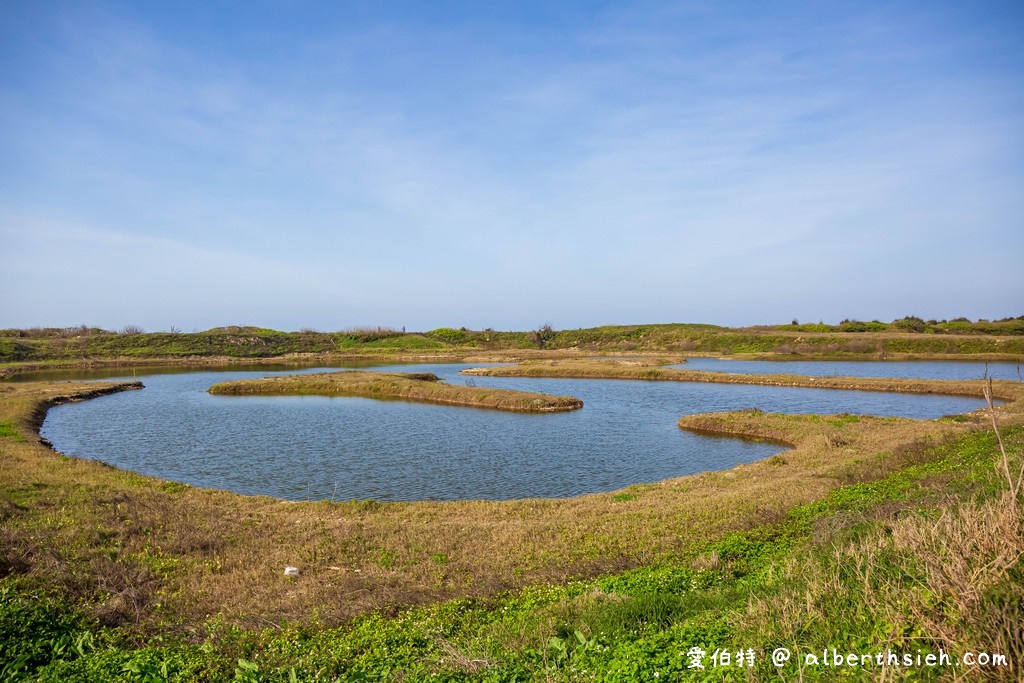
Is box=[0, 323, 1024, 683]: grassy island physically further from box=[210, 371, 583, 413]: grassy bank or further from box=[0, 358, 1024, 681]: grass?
box=[210, 371, 583, 413]: grassy bank

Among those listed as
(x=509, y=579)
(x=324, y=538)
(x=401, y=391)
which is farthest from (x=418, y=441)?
(x=401, y=391)

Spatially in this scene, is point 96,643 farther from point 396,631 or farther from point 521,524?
point 521,524

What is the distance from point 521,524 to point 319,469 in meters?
14.3

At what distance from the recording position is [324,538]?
1514 cm

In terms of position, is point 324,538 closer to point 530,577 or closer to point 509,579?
point 509,579

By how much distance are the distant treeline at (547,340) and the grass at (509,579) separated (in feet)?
300

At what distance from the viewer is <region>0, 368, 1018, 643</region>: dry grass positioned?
1091cm

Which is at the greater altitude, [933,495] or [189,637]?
[933,495]

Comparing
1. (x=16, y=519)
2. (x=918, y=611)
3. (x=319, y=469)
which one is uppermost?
(x=918, y=611)

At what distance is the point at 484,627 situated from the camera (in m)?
9.23

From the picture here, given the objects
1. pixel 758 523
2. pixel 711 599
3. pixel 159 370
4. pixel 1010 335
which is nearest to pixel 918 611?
pixel 711 599

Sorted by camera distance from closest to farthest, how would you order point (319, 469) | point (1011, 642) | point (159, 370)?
point (1011, 642), point (319, 469), point (159, 370)

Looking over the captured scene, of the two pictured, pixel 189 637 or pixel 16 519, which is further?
pixel 16 519

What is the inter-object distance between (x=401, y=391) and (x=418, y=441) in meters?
25.3
